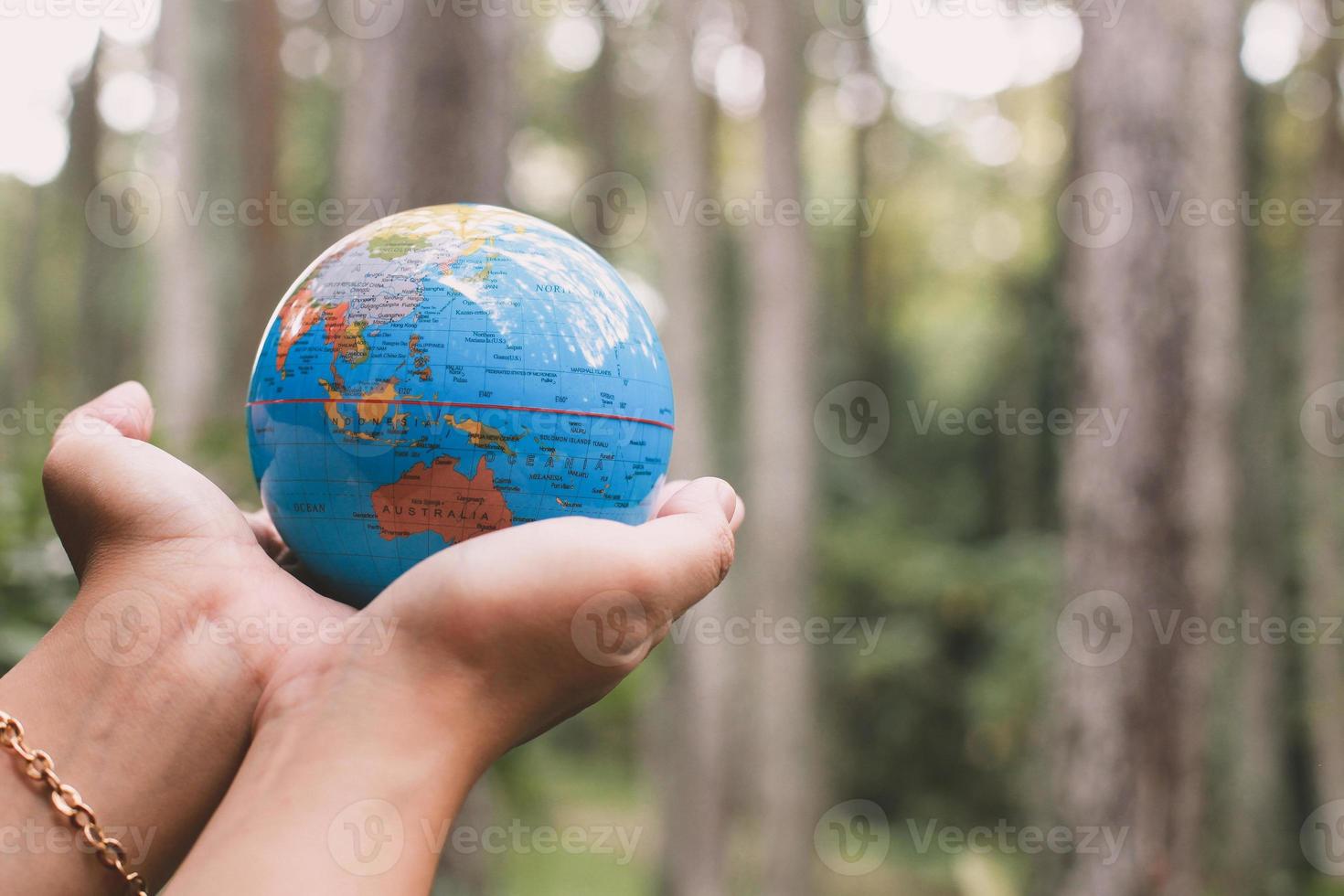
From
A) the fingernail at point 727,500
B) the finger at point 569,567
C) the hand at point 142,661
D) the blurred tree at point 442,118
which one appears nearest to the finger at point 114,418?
the hand at point 142,661

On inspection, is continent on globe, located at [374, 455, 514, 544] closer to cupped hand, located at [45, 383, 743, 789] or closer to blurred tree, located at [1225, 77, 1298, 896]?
cupped hand, located at [45, 383, 743, 789]

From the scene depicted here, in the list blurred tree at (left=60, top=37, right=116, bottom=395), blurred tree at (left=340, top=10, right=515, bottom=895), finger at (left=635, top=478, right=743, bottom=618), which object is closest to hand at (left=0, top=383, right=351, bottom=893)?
finger at (left=635, top=478, right=743, bottom=618)

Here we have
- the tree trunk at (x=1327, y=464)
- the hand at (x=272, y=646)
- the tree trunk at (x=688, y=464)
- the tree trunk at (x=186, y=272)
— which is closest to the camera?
the hand at (x=272, y=646)

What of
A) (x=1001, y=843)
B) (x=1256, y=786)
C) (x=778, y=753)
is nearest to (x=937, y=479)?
(x=1001, y=843)

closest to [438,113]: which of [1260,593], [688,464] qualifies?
[688,464]

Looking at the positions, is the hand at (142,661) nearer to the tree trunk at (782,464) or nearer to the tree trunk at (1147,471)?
the tree trunk at (1147,471)
